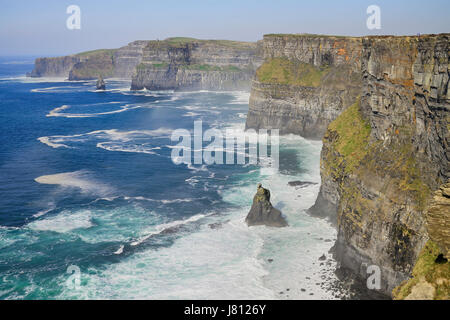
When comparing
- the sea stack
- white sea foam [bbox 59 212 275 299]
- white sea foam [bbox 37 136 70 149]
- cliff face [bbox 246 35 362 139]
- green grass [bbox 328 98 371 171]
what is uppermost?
cliff face [bbox 246 35 362 139]

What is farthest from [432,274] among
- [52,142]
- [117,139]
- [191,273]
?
[52,142]

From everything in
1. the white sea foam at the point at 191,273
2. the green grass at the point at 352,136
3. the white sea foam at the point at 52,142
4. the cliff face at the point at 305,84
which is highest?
the cliff face at the point at 305,84

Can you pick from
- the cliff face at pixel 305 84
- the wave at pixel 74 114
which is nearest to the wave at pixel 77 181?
the cliff face at pixel 305 84

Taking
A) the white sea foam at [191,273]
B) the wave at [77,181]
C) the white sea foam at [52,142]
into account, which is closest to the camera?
the white sea foam at [191,273]

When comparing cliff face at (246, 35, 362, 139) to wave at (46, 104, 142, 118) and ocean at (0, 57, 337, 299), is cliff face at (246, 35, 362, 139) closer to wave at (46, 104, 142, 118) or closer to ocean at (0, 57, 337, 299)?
ocean at (0, 57, 337, 299)

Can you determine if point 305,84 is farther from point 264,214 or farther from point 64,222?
point 64,222

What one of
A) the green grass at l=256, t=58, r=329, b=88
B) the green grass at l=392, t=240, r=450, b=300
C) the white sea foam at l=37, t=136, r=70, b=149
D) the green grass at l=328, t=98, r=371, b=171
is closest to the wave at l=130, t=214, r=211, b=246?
the green grass at l=328, t=98, r=371, b=171

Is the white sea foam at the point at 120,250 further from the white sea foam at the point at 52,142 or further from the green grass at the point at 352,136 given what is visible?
the white sea foam at the point at 52,142
